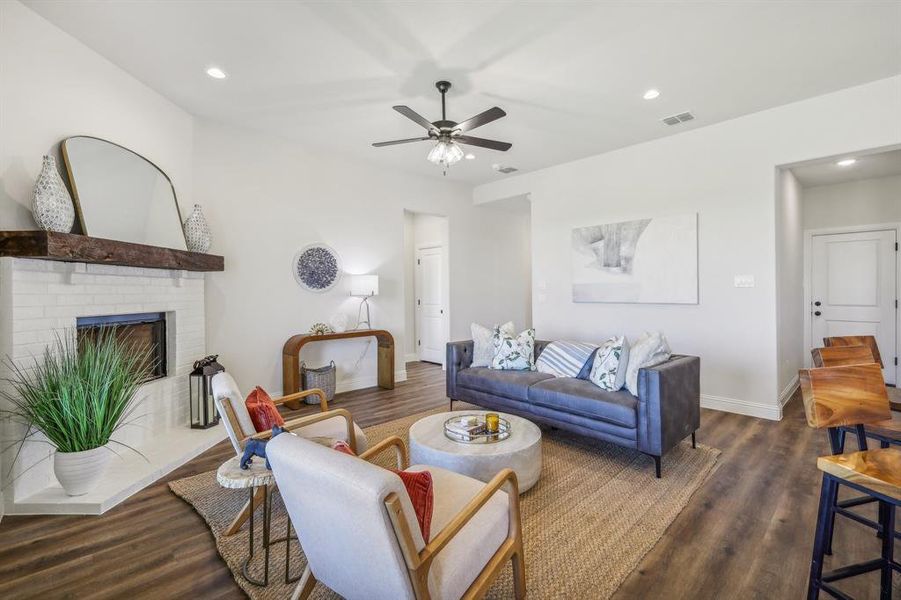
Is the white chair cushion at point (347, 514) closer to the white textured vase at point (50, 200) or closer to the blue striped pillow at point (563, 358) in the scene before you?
the white textured vase at point (50, 200)

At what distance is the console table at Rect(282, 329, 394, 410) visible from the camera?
4.41 m

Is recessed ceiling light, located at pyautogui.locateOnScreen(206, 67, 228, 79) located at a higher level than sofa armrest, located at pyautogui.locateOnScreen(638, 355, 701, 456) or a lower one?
higher

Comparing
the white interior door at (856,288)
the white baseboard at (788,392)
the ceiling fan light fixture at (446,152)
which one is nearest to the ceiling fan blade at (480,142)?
the ceiling fan light fixture at (446,152)

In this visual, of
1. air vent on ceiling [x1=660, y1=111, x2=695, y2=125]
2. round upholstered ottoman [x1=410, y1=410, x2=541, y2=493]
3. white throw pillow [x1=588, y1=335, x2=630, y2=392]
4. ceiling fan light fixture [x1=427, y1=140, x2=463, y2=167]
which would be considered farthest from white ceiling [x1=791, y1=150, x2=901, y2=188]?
round upholstered ottoman [x1=410, y1=410, x2=541, y2=493]

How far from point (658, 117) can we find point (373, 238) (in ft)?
11.7

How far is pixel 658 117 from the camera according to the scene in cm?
395

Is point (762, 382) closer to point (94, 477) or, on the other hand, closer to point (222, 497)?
point (222, 497)

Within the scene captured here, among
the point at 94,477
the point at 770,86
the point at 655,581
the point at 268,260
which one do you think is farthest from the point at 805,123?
the point at 94,477

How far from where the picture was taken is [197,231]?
372 centimetres

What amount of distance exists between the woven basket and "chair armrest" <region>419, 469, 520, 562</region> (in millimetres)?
3351

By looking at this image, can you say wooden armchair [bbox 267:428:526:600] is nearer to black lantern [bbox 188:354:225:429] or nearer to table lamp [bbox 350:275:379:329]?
black lantern [bbox 188:354:225:429]

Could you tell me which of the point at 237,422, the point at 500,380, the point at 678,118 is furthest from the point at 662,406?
the point at 678,118

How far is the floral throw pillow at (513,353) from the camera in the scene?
12.8ft

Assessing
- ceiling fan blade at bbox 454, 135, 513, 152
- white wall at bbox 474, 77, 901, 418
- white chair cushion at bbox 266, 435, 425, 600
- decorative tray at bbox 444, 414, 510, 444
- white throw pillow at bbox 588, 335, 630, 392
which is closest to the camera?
white chair cushion at bbox 266, 435, 425, 600
